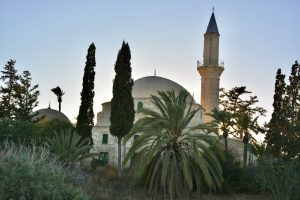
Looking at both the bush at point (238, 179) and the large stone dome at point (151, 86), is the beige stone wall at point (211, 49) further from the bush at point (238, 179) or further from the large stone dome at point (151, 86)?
the bush at point (238, 179)

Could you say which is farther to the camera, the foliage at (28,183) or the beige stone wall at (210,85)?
the beige stone wall at (210,85)

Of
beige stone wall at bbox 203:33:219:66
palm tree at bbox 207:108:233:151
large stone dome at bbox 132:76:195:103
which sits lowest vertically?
palm tree at bbox 207:108:233:151

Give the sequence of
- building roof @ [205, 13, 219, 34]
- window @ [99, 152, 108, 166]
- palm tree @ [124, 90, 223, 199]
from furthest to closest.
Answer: building roof @ [205, 13, 219, 34] < window @ [99, 152, 108, 166] < palm tree @ [124, 90, 223, 199]

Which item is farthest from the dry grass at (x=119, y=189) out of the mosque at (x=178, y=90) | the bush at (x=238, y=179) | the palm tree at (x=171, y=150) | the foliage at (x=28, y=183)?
the foliage at (x=28, y=183)

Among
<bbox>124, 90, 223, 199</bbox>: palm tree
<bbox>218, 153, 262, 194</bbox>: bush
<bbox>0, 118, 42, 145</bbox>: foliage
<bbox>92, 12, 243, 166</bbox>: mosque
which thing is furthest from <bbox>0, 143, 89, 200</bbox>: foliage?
<bbox>92, 12, 243, 166</bbox>: mosque

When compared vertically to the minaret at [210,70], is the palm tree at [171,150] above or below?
below

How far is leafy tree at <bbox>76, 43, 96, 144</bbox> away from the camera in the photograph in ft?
107

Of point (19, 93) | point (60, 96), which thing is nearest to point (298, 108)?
point (19, 93)

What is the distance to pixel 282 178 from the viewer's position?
29.7 meters

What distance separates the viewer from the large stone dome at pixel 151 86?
42.0 meters

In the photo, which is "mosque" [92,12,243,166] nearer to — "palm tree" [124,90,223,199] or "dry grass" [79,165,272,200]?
"dry grass" [79,165,272,200]

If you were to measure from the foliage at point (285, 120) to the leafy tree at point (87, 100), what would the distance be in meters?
13.1

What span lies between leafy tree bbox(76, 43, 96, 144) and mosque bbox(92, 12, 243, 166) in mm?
7885

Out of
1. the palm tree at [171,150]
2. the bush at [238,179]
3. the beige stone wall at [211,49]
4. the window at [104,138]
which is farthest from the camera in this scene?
the beige stone wall at [211,49]
